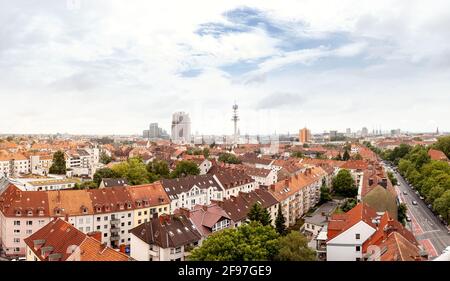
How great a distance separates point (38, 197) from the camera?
7.54 m

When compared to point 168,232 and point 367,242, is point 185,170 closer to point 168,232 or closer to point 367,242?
point 168,232

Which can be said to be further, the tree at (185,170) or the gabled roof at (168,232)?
the tree at (185,170)

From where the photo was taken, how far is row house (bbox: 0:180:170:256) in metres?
7.10

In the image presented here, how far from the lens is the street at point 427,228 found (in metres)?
6.26

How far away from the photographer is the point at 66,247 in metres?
4.54

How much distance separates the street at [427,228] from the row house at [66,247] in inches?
160

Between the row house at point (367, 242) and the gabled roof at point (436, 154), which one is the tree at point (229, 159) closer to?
the gabled roof at point (436, 154)

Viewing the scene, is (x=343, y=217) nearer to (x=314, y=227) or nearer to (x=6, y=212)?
(x=314, y=227)

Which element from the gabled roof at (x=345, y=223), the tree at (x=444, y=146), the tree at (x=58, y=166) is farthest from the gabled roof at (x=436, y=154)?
the tree at (x=58, y=166)

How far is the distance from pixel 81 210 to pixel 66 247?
3.28 meters

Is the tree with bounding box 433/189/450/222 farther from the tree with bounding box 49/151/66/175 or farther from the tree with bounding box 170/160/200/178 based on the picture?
the tree with bounding box 49/151/66/175

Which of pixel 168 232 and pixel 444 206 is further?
pixel 444 206

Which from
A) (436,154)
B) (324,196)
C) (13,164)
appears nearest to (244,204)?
(324,196)
